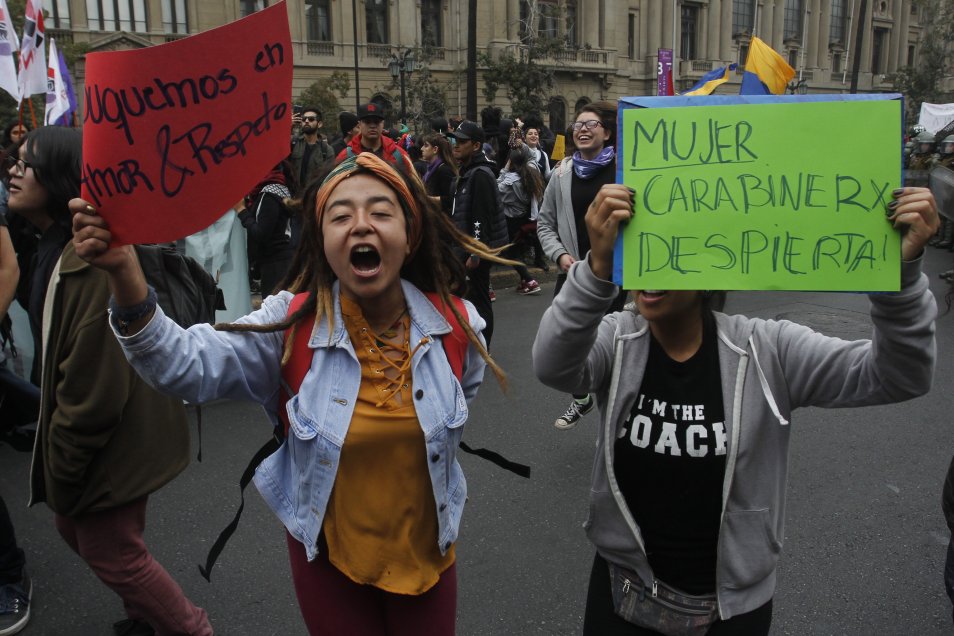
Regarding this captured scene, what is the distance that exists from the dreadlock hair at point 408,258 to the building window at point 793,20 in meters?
57.1

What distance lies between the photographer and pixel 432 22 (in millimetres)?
39281

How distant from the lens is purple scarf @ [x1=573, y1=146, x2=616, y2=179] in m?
4.62

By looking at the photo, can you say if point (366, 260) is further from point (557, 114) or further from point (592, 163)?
point (557, 114)

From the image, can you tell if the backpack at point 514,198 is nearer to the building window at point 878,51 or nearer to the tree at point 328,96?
the tree at point 328,96

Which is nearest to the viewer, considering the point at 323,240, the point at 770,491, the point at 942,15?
the point at 770,491

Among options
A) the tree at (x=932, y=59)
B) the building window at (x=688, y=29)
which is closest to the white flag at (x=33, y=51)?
the tree at (x=932, y=59)

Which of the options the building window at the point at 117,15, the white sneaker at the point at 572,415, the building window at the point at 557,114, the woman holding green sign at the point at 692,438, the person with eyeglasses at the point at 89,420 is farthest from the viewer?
the building window at the point at 557,114

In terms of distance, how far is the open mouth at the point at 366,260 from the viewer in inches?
72.2

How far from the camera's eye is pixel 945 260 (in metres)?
11.9

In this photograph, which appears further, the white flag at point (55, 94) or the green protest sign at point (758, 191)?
the white flag at point (55, 94)

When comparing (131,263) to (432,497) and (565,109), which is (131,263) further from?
(565,109)

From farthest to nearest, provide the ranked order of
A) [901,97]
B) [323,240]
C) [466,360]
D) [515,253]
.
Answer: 1. [515,253]
2. [466,360]
3. [323,240]
4. [901,97]

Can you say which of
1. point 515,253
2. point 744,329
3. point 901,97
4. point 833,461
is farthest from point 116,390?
point 515,253

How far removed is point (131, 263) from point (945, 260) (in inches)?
522
